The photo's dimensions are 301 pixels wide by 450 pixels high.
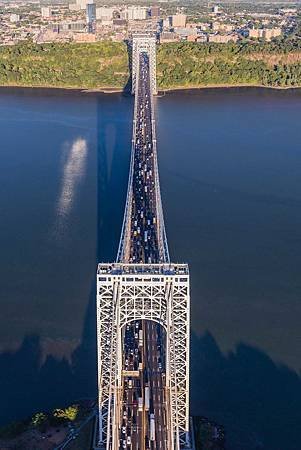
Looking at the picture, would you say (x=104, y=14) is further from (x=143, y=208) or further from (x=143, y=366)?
(x=143, y=366)

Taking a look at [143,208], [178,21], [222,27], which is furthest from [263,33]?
[143,208]

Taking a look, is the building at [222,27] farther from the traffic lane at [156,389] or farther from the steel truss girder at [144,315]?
the steel truss girder at [144,315]

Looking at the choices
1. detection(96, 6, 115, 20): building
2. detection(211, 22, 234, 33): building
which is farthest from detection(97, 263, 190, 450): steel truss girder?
detection(96, 6, 115, 20): building

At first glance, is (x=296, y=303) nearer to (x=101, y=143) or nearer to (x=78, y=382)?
(x=78, y=382)

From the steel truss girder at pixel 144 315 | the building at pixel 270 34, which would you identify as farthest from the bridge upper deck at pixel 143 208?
the building at pixel 270 34

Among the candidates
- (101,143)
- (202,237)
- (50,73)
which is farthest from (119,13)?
(202,237)
